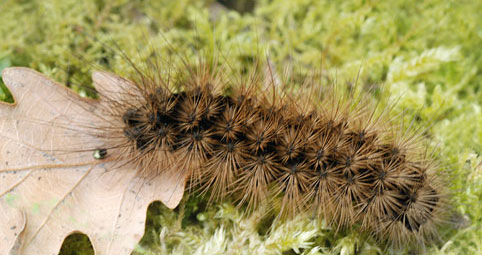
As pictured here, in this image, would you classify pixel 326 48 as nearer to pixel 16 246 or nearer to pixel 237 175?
pixel 237 175

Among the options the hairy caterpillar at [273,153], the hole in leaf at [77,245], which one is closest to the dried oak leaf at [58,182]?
the hairy caterpillar at [273,153]

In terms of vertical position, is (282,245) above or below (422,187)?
below

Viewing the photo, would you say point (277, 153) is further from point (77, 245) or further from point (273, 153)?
point (77, 245)

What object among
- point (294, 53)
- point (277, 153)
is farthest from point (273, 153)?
point (294, 53)

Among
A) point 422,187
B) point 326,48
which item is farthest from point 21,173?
point 326,48

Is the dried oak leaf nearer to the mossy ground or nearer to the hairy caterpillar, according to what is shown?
the hairy caterpillar
